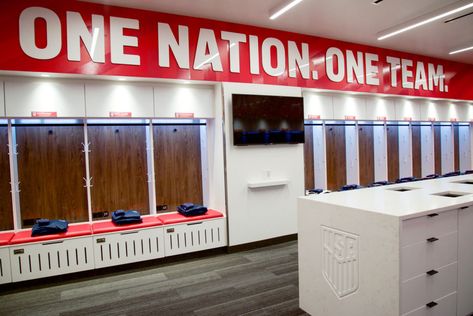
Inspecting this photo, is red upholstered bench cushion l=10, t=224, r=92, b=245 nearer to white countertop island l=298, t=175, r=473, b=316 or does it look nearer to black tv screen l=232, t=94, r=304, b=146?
black tv screen l=232, t=94, r=304, b=146

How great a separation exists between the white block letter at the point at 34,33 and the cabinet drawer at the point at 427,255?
13.6 ft

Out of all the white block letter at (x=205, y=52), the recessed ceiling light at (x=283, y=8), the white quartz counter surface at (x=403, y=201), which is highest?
the recessed ceiling light at (x=283, y=8)

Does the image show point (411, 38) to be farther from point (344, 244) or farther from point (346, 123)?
point (344, 244)

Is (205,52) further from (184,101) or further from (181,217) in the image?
(181,217)

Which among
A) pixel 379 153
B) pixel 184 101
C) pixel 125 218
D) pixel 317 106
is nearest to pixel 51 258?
pixel 125 218

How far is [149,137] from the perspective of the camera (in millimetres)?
4832

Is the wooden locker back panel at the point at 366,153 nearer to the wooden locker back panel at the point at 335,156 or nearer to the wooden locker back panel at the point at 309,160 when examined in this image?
the wooden locker back panel at the point at 335,156

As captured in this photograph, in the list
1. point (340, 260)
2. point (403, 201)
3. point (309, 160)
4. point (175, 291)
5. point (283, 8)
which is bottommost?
point (175, 291)

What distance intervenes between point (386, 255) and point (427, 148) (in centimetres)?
782

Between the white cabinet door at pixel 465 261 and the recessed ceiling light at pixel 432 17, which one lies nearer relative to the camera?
the white cabinet door at pixel 465 261

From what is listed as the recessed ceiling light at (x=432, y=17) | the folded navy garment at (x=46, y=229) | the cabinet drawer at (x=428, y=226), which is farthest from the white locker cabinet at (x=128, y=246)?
the recessed ceiling light at (x=432, y=17)

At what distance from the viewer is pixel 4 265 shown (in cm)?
349

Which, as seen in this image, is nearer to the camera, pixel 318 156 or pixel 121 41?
pixel 121 41

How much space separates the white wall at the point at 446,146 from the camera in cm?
905
